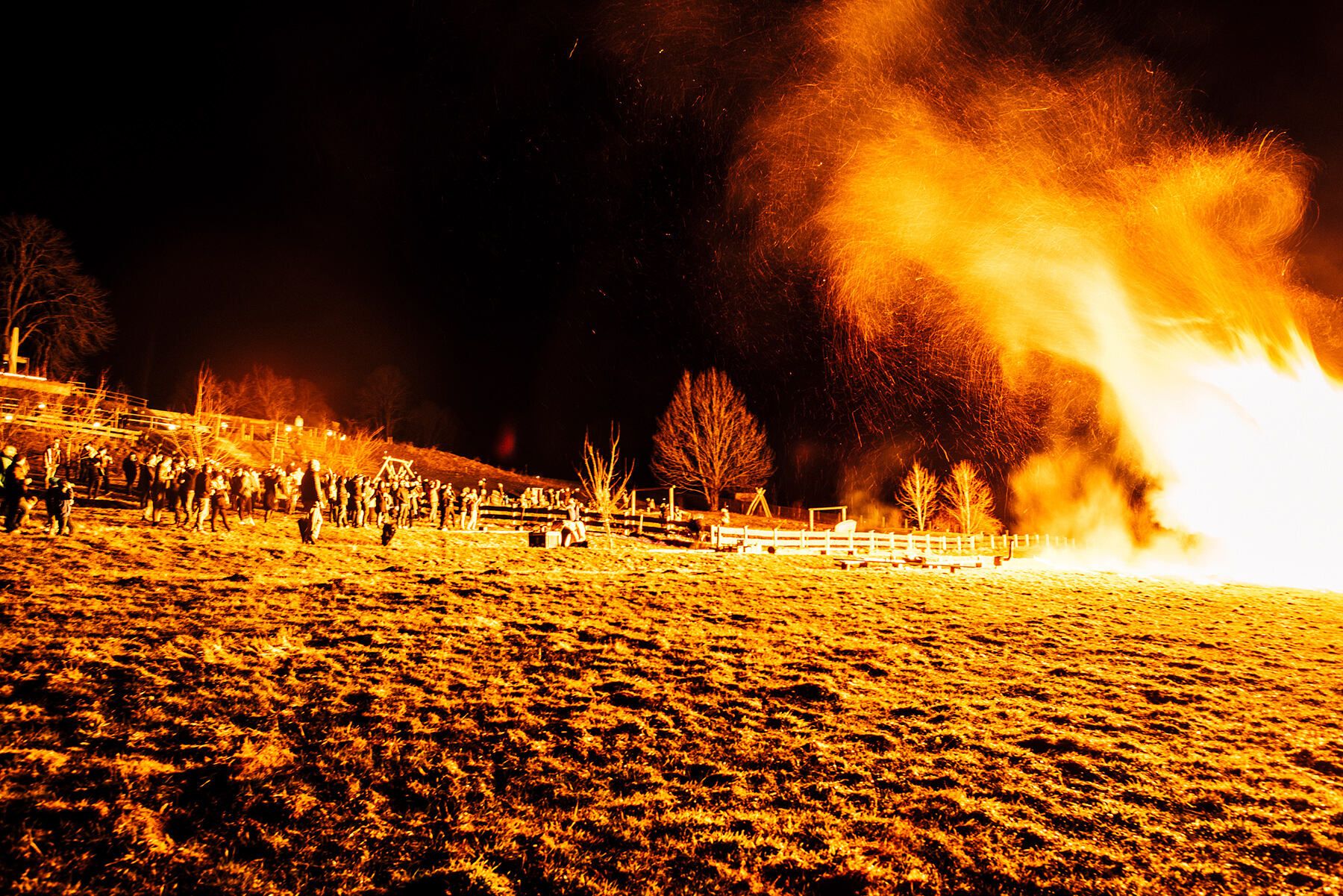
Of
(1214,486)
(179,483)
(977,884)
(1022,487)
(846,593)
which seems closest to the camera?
(977,884)

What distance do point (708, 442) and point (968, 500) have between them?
2486 centimetres

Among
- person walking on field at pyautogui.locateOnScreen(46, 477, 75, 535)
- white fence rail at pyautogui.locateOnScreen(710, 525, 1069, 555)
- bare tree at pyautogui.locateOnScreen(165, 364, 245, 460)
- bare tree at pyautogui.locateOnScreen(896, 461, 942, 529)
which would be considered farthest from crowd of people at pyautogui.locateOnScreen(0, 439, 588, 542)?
bare tree at pyautogui.locateOnScreen(896, 461, 942, 529)

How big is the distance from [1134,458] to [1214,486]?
98.0ft

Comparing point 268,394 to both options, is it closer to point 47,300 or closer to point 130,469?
point 47,300

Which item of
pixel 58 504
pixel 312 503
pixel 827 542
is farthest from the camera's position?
pixel 827 542

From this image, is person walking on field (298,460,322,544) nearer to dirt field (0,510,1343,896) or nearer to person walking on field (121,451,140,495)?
dirt field (0,510,1343,896)

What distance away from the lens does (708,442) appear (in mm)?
53125

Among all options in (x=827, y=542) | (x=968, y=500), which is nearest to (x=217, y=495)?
(x=827, y=542)

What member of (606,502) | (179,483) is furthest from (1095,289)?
(179,483)

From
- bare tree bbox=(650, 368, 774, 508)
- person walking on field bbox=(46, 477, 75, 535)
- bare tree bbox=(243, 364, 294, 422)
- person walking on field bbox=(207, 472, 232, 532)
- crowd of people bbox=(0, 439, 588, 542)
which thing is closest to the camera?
person walking on field bbox=(46, 477, 75, 535)

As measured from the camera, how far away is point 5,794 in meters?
4.42

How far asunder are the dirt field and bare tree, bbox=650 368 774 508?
1627 inches

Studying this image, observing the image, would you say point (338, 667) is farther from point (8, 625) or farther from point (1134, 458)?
point (1134, 458)

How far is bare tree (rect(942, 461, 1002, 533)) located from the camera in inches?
2357
